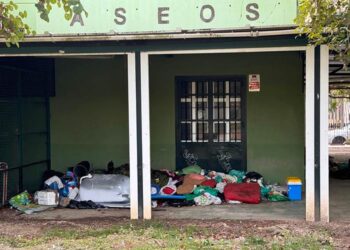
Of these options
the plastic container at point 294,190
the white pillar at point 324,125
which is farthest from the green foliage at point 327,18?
the plastic container at point 294,190

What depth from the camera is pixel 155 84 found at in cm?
1023

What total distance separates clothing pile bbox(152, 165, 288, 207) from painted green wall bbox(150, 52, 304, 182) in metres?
0.49

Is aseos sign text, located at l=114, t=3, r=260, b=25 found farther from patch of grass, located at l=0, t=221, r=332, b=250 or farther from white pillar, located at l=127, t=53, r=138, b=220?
patch of grass, located at l=0, t=221, r=332, b=250

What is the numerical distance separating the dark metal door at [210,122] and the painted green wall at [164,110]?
0.17m

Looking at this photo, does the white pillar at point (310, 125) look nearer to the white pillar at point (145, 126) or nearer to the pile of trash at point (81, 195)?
the white pillar at point (145, 126)

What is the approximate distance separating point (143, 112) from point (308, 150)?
252 centimetres

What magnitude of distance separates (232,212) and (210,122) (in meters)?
2.71

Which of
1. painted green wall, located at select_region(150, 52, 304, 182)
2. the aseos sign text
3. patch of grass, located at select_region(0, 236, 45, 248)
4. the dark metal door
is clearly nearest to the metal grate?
A: the dark metal door

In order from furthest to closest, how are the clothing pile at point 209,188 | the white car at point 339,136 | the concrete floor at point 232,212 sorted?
the white car at point 339,136, the clothing pile at point 209,188, the concrete floor at point 232,212

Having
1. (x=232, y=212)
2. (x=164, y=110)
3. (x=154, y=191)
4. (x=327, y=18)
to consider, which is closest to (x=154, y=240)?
(x=232, y=212)

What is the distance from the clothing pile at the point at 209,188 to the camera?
866 cm

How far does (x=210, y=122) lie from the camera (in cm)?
1023

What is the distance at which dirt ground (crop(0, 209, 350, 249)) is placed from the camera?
6.43 m

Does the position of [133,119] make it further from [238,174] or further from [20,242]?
[238,174]
